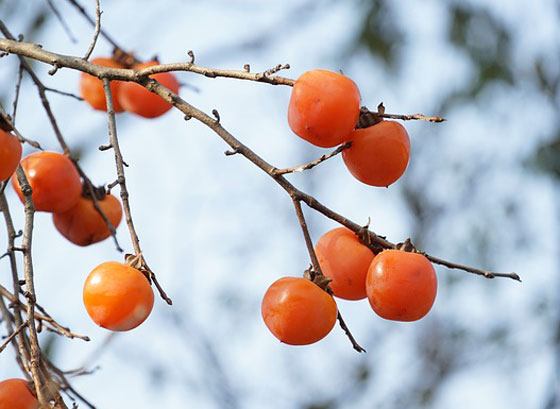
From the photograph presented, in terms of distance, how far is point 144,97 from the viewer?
2.22 metres

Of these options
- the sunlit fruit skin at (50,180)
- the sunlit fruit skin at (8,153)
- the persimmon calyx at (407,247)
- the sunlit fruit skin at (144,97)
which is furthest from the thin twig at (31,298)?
the sunlit fruit skin at (144,97)

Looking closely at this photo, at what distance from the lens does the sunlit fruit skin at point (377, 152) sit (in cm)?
142

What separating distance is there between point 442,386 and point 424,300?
19.3 ft

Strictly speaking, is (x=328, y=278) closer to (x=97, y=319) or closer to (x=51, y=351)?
(x=97, y=319)

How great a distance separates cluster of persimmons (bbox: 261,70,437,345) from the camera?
4.45 feet

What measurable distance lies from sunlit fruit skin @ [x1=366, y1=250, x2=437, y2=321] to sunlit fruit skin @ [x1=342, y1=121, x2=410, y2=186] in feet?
0.47

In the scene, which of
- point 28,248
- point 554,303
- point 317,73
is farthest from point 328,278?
point 554,303

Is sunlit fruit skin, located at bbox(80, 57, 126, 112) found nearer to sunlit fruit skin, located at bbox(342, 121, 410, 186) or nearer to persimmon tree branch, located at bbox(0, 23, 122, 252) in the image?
persimmon tree branch, located at bbox(0, 23, 122, 252)

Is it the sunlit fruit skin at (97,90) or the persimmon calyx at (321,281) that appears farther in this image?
the sunlit fruit skin at (97,90)

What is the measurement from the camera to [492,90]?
21.6 ft

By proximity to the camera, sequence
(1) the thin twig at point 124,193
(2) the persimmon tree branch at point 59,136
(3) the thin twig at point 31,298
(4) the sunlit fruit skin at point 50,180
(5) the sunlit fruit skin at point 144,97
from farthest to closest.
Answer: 1. (5) the sunlit fruit skin at point 144,97
2. (2) the persimmon tree branch at point 59,136
3. (4) the sunlit fruit skin at point 50,180
4. (1) the thin twig at point 124,193
5. (3) the thin twig at point 31,298

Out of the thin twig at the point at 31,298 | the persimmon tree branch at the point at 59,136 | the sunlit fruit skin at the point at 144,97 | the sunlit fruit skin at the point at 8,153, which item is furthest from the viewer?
the sunlit fruit skin at the point at 144,97

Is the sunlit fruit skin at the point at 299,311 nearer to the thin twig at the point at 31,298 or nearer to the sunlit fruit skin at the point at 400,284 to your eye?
the sunlit fruit skin at the point at 400,284

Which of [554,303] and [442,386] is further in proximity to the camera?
[442,386]
